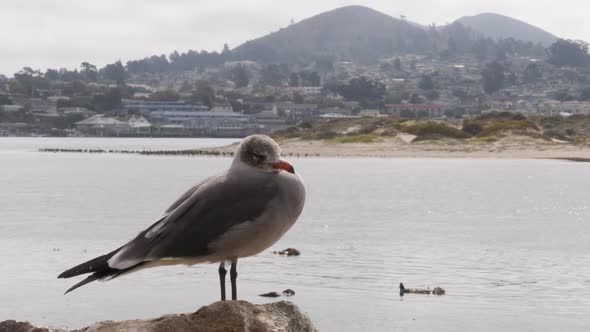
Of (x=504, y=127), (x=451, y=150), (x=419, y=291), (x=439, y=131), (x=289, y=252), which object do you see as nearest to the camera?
(x=419, y=291)

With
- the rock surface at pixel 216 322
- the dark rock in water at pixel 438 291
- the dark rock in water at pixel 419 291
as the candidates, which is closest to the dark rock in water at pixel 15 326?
the rock surface at pixel 216 322

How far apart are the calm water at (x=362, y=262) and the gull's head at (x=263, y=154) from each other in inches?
110

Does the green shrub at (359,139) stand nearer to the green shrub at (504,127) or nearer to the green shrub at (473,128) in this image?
the green shrub at (473,128)

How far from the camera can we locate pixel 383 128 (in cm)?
11081

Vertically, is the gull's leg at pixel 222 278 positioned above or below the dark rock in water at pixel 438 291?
above

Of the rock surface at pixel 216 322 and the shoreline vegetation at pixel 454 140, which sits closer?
the rock surface at pixel 216 322

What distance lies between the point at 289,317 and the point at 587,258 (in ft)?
64.9

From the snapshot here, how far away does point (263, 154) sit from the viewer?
24.2 feet

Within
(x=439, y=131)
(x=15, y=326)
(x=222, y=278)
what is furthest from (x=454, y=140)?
(x=222, y=278)

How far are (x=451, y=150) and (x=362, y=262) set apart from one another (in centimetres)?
7381

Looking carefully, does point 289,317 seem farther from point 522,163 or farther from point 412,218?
point 522,163

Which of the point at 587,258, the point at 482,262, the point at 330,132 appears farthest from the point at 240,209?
the point at 330,132

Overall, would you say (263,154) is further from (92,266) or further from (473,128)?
(473,128)

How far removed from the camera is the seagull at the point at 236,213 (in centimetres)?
737
